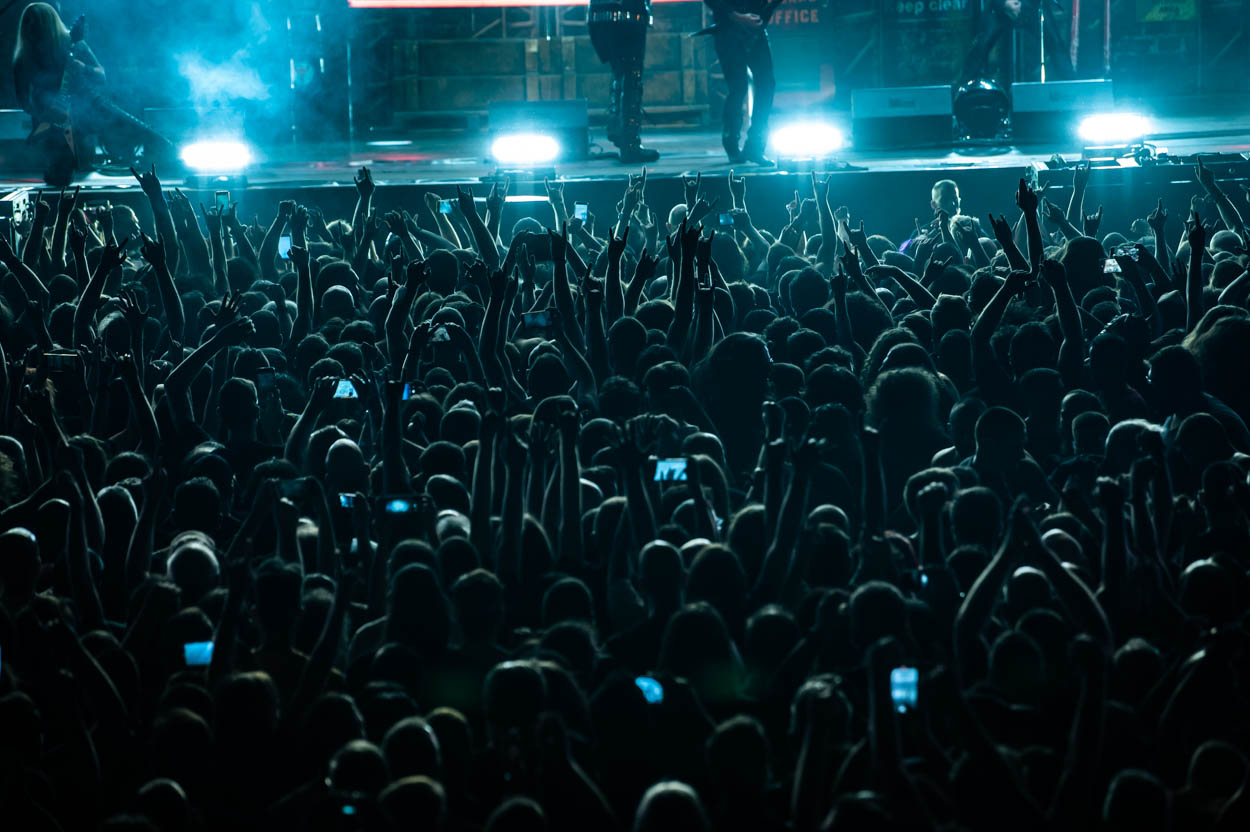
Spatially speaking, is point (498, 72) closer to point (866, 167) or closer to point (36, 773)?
point (866, 167)

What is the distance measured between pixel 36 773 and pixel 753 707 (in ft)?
4.10

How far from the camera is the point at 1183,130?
13.6m

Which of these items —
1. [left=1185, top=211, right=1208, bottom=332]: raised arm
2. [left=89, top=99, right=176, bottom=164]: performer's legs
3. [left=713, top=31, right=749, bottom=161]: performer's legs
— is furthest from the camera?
[left=89, top=99, right=176, bottom=164]: performer's legs

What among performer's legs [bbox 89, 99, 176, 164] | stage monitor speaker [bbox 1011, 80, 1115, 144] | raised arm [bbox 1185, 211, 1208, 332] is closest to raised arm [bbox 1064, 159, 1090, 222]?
raised arm [bbox 1185, 211, 1208, 332]

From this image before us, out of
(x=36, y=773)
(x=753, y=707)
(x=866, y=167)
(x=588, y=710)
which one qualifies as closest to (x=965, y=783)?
(x=753, y=707)

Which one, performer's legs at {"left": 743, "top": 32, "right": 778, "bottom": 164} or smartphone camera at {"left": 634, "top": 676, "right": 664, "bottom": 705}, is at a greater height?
performer's legs at {"left": 743, "top": 32, "right": 778, "bottom": 164}

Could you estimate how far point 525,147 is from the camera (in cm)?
1339

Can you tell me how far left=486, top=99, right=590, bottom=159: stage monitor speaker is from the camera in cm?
1324

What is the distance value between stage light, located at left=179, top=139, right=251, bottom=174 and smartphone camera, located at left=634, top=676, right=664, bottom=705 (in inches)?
418

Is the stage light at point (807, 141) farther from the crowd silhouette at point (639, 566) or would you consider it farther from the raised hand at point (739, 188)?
the crowd silhouette at point (639, 566)

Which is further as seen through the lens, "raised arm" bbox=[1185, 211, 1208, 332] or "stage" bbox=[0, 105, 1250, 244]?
"stage" bbox=[0, 105, 1250, 244]

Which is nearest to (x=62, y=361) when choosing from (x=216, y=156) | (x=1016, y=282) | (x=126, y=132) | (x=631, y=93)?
(x=1016, y=282)

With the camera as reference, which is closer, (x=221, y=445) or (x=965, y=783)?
(x=965, y=783)

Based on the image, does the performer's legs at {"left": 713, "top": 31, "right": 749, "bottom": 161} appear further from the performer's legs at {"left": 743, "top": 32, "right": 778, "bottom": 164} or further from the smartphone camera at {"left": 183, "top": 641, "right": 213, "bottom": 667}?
the smartphone camera at {"left": 183, "top": 641, "right": 213, "bottom": 667}
